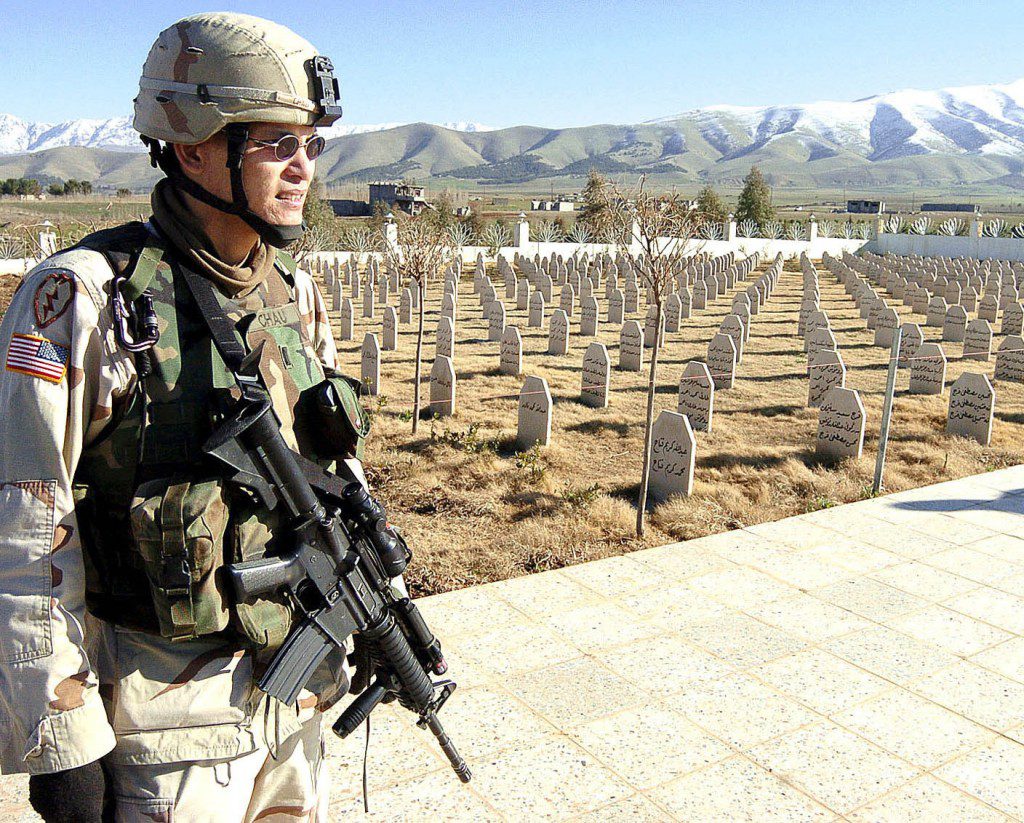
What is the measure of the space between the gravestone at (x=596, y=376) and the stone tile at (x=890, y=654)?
6642mm

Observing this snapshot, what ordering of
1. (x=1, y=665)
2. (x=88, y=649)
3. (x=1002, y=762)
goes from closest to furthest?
(x=1, y=665), (x=88, y=649), (x=1002, y=762)

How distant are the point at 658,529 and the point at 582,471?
6.03 feet

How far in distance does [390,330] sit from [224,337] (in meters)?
13.4

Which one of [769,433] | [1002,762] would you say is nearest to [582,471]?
[769,433]

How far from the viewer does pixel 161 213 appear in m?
1.89

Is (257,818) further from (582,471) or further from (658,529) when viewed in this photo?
(582,471)

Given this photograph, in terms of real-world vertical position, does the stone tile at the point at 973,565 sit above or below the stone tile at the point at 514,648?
A: below

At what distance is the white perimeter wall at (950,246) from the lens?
3691 cm

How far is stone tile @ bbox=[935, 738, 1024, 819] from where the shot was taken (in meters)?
3.32

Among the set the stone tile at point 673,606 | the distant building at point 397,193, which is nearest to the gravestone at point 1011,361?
the stone tile at point 673,606

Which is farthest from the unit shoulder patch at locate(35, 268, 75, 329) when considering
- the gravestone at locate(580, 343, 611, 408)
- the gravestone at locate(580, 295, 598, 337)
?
the gravestone at locate(580, 295, 598, 337)

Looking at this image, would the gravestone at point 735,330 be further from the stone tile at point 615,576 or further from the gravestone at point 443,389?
the stone tile at point 615,576

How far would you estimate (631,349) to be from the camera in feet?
44.8

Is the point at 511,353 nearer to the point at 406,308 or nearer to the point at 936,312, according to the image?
the point at 406,308
